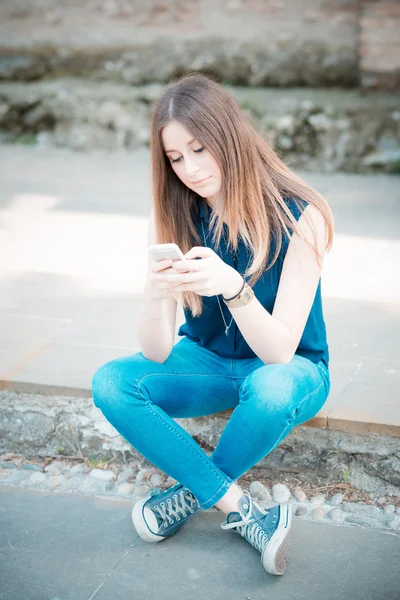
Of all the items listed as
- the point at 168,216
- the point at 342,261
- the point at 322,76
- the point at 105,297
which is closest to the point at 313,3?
the point at 322,76

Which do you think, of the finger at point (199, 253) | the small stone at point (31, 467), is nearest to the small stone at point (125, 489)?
the small stone at point (31, 467)

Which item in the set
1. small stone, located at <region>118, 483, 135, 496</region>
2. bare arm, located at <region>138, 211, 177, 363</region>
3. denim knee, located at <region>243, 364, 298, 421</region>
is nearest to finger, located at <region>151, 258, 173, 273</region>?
bare arm, located at <region>138, 211, 177, 363</region>

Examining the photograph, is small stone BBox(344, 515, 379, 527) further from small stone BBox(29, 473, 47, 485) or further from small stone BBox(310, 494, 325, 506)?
small stone BBox(29, 473, 47, 485)

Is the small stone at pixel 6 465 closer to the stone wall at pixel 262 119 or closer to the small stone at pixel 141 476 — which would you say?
the small stone at pixel 141 476

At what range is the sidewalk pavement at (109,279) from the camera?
2834 mm

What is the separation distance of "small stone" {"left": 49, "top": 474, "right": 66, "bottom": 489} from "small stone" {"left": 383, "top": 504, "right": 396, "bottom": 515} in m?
1.05

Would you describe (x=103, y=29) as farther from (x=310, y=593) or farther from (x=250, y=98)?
(x=310, y=593)

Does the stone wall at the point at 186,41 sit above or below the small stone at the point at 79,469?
above

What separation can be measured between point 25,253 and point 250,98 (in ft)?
11.5

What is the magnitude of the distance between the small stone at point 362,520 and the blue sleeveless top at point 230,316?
0.48 meters

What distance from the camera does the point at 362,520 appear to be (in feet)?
7.97

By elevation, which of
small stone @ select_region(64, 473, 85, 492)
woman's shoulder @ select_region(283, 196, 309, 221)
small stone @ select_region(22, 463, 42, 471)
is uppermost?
woman's shoulder @ select_region(283, 196, 309, 221)

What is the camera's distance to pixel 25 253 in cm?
450

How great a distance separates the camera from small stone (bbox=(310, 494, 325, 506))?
2.54 metres
